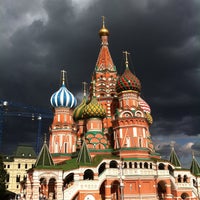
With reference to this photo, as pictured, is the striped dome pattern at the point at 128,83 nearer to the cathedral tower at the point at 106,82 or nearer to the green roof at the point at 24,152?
the cathedral tower at the point at 106,82

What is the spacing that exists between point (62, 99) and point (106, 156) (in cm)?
1284

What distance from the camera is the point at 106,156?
33.2 metres

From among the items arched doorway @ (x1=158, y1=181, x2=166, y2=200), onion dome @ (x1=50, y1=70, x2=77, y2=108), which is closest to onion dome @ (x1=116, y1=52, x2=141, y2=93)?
onion dome @ (x1=50, y1=70, x2=77, y2=108)

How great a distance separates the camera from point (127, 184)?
31.9 metres

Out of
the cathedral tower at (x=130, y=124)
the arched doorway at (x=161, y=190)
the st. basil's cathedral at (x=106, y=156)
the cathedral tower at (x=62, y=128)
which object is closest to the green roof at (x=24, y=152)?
the st. basil's cathedral at (x=106, y=156)

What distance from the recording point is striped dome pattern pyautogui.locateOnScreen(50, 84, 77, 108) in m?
41.4

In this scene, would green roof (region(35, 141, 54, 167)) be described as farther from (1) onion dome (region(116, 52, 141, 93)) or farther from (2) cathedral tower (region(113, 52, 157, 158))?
(1) onion dome (region(116, 52, 141, 93))

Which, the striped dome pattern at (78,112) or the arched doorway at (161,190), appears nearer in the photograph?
the arched doorway at (161,190)

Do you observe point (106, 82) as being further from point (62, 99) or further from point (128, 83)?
point (62, 99)

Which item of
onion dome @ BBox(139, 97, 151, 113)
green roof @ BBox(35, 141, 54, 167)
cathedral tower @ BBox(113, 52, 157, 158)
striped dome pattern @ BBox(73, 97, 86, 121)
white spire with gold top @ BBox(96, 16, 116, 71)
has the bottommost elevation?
green roof @ BBox(35, 141, 54, 167)

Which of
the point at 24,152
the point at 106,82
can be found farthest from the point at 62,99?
the point at 24,152

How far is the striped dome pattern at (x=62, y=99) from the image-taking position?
4138cm

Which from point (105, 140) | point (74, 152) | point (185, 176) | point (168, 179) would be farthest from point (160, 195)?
point (74, 152)

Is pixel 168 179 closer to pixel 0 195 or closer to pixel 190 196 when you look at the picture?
pixel 190 196
